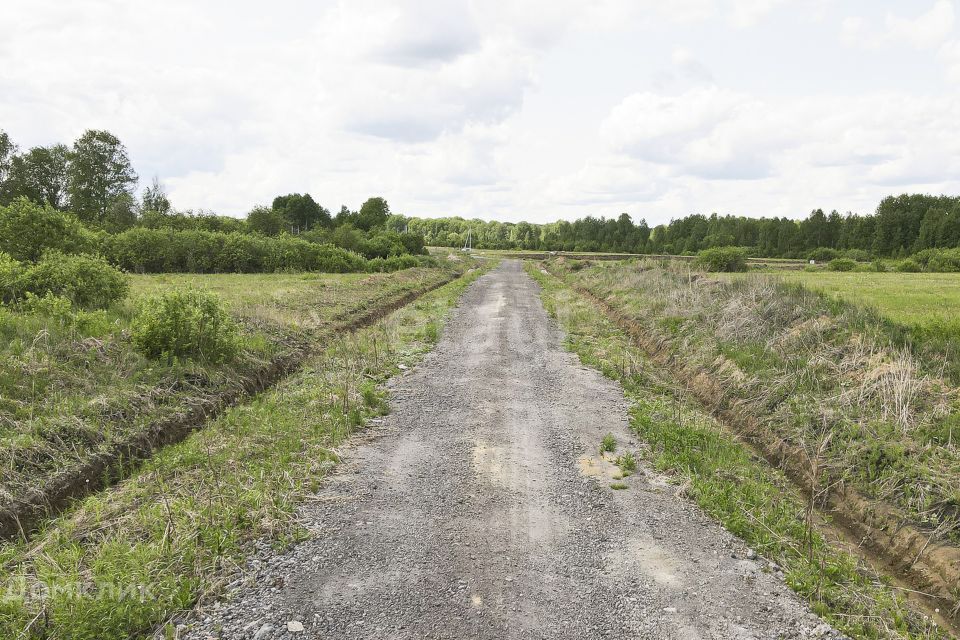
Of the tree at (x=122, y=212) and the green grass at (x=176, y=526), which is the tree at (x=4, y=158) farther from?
the green grass at (x=176, y=526)

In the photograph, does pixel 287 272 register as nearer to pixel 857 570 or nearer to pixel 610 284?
pixel 610 284

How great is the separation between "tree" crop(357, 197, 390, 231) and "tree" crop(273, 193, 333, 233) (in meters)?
6.58

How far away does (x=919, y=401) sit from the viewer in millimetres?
8234

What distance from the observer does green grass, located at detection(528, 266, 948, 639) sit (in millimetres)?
4996

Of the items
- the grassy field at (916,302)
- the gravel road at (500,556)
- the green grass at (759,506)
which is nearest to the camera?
the gravel road at (500,556)

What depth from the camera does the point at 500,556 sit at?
565cm

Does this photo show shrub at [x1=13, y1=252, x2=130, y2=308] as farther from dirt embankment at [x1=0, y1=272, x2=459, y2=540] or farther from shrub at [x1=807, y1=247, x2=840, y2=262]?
shrub at [x1=807, y1=247, x2=840, y2=262]

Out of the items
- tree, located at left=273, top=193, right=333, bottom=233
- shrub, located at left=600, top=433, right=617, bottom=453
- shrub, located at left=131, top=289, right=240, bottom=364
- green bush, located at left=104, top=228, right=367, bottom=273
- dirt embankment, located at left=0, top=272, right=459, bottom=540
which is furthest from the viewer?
tree, located at left=273, top=193, right=333, bottom=233

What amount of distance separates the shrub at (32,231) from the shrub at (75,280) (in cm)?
82

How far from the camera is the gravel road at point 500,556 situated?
470cm

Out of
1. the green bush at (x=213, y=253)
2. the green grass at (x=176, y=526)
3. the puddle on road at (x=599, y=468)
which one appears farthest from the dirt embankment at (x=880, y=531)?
the green bush at (x=213, y=253)

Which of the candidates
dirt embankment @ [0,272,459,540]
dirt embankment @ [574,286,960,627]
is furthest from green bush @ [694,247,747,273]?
dirt embankment @ [0,272,459,540]

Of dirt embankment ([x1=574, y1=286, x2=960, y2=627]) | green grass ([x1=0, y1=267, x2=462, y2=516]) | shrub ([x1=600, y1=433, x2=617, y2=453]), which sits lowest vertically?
dirt embankment ([x1=574, y1=286, x2=960, y2=627])

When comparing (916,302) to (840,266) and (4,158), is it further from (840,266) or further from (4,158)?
(4,158)
